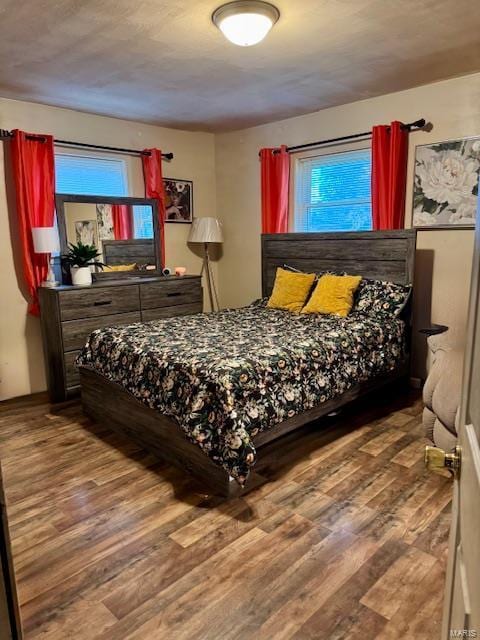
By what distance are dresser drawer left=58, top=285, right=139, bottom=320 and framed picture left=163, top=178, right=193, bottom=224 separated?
1.21 m

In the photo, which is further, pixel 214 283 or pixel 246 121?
pixel 214 283

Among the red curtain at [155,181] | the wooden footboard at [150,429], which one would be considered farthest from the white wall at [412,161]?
the wooden footboard at [150,429]

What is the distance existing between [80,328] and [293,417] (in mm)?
2045

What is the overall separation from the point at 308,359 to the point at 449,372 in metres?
0.78

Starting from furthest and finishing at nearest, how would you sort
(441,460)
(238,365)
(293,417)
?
(293,417), (238,365), (441,460)

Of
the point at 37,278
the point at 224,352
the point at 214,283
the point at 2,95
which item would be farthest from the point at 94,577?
the point at 214,283

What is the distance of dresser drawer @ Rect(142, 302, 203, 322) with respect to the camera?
4.12 metres

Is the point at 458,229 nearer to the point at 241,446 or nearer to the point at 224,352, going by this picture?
the point at 224,352

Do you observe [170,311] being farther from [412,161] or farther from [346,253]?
[412,161]

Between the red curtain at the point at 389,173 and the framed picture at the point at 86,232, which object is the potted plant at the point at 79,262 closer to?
the framed picture at the point at 86,232

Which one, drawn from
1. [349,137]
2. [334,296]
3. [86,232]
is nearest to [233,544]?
[334,296]

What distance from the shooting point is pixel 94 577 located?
69.3 inches

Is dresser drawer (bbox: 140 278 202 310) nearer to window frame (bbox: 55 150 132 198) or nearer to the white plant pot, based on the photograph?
the white plant pot

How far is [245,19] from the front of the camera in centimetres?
215
